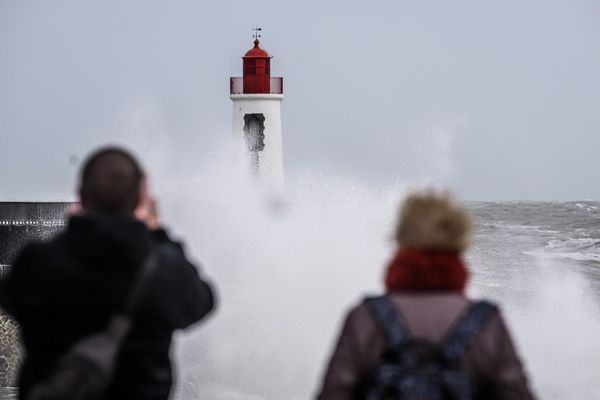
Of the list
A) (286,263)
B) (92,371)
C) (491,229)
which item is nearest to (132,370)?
(92,371)

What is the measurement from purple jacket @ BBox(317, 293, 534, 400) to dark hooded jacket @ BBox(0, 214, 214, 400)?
0.44 meters

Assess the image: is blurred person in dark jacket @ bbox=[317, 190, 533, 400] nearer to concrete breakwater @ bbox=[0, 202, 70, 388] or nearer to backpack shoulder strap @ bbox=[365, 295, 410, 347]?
backpack shoulder strap @ bbox=[365, 295, 410, 347]

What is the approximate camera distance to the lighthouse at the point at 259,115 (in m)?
29.2

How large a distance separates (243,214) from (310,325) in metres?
7.59

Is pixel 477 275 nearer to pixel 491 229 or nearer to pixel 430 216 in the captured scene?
pixel 491 229

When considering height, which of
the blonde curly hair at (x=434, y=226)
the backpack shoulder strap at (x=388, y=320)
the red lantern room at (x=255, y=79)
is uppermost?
the red lantern room at (x=255, y=79)

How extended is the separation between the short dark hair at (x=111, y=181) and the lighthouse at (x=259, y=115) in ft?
83.9

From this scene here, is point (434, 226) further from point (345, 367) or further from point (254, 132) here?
point (254, 132)

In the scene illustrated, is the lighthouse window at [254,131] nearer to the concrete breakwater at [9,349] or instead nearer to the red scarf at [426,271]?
the concrete breakwater at [9,349]

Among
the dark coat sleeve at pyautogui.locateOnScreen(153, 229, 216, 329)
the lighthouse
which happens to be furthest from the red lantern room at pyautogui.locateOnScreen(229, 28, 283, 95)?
the dark coat sleeve at pyautogui.locateOnScreen(153, 229, 216, 329)

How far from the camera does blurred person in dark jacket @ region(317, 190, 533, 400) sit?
11.4ft

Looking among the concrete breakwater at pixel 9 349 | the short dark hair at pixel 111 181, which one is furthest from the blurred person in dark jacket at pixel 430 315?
the concrete breakwater at pixel 9 349

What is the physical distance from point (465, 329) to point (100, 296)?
0.88m

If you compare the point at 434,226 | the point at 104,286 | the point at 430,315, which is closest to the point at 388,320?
the point at 430,315
